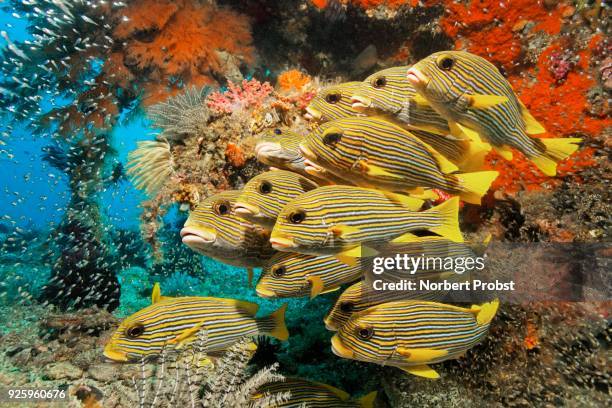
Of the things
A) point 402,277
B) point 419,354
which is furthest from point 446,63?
point 419,354

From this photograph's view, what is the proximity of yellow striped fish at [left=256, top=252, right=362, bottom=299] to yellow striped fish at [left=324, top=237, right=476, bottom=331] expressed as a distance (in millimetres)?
180

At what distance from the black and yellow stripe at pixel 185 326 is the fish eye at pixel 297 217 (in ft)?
3.82

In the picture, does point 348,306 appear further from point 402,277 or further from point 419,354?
point 419,354

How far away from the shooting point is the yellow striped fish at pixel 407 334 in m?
2.40

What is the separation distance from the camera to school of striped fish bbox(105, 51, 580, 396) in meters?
2.12

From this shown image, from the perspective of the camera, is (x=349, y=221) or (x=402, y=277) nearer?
(x=349, y=221)

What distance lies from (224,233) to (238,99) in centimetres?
250

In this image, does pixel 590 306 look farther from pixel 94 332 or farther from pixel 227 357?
pixel 94 332

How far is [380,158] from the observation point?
85.7 inches

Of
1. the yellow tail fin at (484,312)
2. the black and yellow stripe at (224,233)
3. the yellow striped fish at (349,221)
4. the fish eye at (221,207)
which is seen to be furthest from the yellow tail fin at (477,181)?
the fish eye at (221,207)

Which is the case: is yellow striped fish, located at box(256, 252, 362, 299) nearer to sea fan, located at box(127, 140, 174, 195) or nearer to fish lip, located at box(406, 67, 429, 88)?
fish lip, located at box(406, 67, 429, 88)

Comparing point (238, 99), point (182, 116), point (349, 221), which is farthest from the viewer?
point (182, 116)

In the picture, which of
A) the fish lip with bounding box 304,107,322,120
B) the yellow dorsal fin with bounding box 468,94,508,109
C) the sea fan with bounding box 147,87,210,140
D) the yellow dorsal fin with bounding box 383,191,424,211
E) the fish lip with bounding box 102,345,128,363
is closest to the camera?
the yellow dorsal fin with bounding box 468,94,508,109

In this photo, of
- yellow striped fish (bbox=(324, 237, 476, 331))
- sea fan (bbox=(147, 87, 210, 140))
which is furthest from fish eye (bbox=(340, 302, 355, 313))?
sea fan (bbox=(147, 87, 210, 140))
